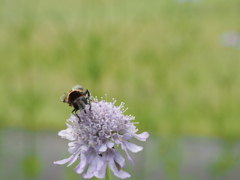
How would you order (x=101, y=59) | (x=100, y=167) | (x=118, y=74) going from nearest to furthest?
(x=100, y=167)
(x=101, y=59)
(x=118, y=74)

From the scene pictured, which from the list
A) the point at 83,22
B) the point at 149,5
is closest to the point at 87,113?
the point at 83,22

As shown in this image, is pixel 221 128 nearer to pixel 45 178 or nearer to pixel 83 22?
pixel 83 22

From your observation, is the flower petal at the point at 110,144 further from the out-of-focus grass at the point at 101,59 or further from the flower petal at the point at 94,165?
the out-of-focus grass at the point at 101,59

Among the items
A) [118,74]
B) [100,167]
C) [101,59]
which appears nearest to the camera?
[100,167]

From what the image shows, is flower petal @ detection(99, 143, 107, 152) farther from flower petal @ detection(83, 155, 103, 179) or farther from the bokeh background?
the bokeh background

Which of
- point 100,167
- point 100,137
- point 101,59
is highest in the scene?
point 101,59

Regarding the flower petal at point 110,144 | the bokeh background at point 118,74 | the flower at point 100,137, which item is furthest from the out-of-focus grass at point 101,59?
the flower petal at point 110,144

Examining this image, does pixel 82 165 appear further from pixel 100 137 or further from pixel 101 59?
pixel 101 59

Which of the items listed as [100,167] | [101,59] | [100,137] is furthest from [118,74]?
[100,167]

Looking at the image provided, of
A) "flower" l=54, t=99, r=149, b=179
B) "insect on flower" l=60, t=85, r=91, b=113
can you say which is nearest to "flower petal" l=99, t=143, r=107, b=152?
"flower" l=54, t=99, r=149, b=179
